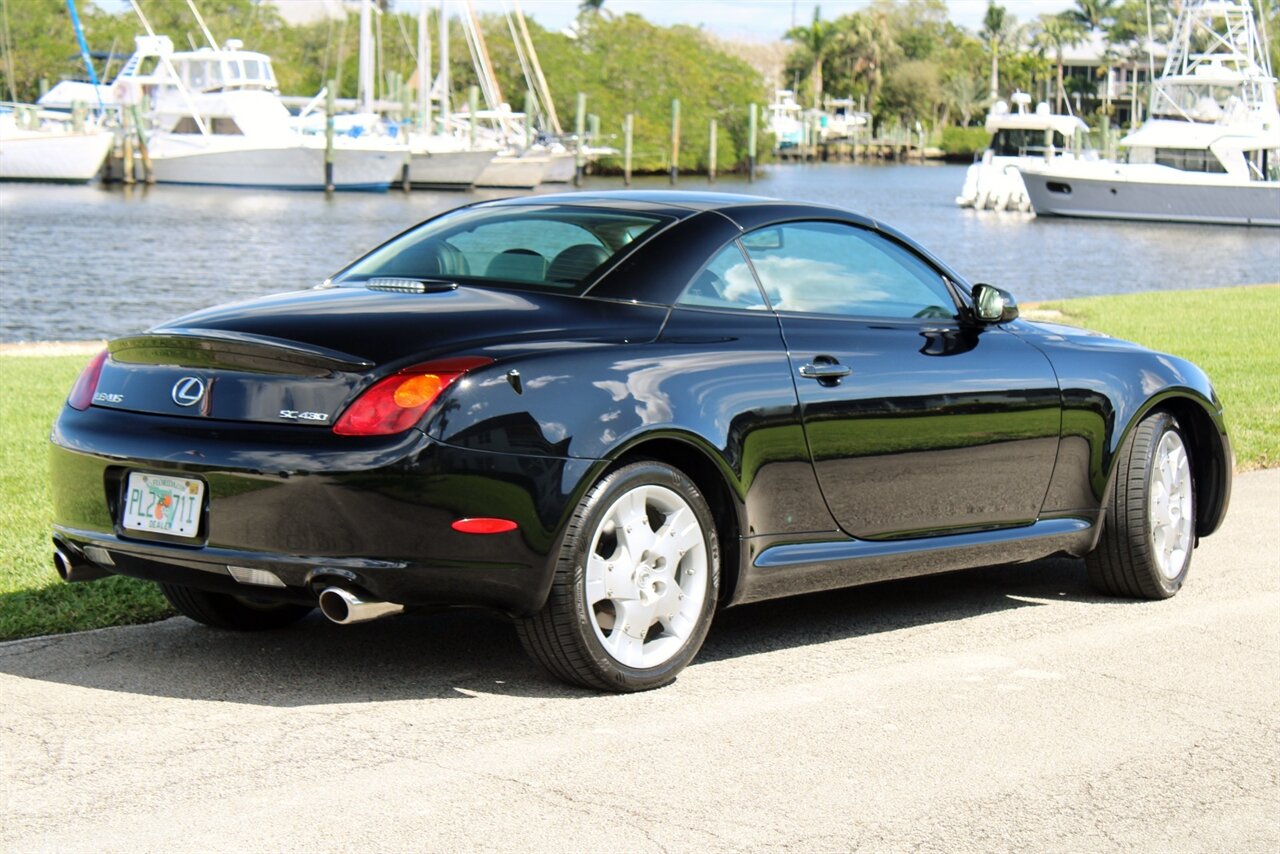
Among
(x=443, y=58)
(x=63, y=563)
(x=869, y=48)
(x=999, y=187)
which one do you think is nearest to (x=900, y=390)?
(x=63, y=563)

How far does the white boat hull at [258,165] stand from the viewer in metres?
75.0

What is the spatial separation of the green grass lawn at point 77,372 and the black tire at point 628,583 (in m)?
1.87

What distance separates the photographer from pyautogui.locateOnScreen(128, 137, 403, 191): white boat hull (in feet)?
246

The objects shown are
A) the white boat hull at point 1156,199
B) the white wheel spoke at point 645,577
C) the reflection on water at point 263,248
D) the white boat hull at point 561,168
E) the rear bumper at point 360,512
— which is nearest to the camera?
the rear bumper at point 360,512

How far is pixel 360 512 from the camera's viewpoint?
501cm

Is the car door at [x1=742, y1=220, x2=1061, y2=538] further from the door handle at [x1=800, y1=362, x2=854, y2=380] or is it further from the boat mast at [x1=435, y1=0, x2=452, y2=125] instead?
the boat mast at [x1=435, y1=0, x2=452, y2=125]

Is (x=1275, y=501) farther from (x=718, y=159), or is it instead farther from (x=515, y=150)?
(x=718, y=159)

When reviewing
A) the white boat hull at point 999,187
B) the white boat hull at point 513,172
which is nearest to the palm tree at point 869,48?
the white boat hull at point 513,172

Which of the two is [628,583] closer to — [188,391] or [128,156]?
[188,391]

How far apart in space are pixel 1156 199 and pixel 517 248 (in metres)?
63.2

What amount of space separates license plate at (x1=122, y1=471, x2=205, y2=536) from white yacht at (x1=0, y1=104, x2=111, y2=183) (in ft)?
239

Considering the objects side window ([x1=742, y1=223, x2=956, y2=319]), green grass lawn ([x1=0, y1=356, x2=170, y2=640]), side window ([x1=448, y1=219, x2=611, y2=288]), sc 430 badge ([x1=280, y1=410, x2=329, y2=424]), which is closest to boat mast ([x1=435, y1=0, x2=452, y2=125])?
green grass lawn ([x1=0, y1=356, x2=170, y2=640])

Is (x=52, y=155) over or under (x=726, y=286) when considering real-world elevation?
under

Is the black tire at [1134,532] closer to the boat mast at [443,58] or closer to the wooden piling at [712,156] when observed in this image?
the boat mast at [443,58]
